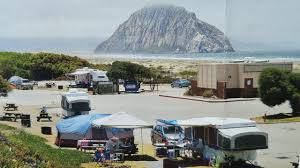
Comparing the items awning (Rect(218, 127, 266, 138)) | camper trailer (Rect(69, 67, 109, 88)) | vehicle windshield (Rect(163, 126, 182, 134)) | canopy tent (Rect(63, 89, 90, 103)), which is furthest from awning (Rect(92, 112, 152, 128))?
camper trailer (Rect(69, 67, 109, 88))

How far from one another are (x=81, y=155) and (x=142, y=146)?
373cm

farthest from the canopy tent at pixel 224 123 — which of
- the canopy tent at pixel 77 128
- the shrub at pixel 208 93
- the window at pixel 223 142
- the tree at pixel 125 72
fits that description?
the tree at pixel 125 72

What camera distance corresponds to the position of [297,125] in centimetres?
3117

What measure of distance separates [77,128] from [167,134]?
4088 millimetres

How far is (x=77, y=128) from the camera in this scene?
24516 millimetres

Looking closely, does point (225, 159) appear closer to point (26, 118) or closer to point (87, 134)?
point (87, 134)

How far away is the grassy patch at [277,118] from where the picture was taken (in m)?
33.0

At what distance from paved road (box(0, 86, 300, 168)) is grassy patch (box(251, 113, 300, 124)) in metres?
1.40

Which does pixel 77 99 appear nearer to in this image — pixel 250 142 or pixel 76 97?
pixel 76 97

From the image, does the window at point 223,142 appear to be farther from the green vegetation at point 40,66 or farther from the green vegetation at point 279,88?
the green vegetation at point 40,66

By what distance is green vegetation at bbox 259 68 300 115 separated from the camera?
3478cm

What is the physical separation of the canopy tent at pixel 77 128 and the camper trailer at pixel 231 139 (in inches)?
218

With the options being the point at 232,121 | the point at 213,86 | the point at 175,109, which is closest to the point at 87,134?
the point at 232,121

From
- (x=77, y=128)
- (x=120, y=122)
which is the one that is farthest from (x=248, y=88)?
(x=120, y=122)
